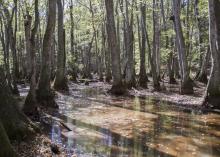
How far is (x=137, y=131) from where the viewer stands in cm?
1031

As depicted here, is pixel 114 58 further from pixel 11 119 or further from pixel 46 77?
pixel 11 119

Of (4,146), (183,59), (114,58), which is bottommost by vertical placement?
(4,146)

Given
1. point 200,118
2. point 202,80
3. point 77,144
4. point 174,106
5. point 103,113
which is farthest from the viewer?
point 202,80

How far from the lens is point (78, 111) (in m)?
14.4

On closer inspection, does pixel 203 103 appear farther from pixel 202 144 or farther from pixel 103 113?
pixel 202 144

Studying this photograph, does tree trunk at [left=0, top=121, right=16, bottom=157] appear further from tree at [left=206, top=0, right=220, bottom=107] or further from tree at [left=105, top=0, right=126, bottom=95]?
tree at [left=105, top=0, right=126, bottom=95]

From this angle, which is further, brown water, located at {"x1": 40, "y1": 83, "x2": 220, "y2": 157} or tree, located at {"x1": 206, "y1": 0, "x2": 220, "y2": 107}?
tree, located at {"x1": 206, "y1": 0, "x2": 220, "y2": 107}

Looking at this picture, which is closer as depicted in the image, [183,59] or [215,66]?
[215,66]

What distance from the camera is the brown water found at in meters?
8.20

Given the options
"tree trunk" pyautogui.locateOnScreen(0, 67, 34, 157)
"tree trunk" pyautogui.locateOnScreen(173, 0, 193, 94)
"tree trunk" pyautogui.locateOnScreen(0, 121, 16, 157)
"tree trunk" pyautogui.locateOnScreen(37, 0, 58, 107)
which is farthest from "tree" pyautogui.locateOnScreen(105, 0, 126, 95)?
"tree trunk" pyautogui.locateOnScreen(0, 121, 16, 157)

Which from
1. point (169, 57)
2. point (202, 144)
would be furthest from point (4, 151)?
point (169, 57)

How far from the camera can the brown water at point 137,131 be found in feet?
26.9

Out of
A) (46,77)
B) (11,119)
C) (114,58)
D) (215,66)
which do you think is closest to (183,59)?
(114,58)

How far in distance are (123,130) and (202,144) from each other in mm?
2410
